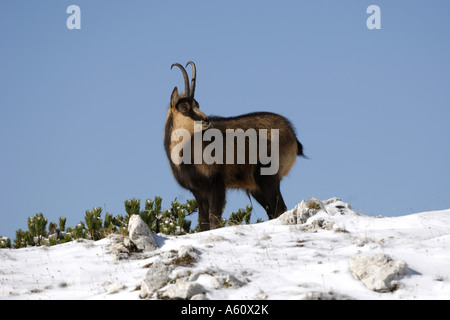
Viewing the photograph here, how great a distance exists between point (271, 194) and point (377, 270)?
562 centimetres

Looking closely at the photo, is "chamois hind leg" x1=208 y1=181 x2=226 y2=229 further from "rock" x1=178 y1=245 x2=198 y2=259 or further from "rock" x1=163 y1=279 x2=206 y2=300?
"rock" x1=163 y1=279 x2=206 y2=300

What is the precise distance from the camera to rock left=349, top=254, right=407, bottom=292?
20.4ft

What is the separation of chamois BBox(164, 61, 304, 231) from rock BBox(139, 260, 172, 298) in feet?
14.7

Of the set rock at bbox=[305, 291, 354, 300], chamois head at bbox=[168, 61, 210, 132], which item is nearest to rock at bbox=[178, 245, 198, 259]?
rock at bbox=[305, 291, 354, 300]

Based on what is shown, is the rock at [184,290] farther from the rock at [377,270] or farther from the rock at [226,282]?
the rock at [377,270]

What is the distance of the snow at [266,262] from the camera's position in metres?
6.26

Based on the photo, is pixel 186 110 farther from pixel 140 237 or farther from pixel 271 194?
pixel 140 237

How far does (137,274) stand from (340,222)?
342 centimetres

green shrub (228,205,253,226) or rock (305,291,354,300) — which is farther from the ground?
rock (305,291,354,300)

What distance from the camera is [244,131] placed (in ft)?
40.0

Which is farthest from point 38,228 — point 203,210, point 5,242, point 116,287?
point 116,287

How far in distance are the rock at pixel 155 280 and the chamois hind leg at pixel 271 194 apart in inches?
216

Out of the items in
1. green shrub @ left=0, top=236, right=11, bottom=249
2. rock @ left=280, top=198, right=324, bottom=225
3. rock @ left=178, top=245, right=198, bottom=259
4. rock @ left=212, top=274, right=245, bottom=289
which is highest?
rock @ left=280, top=198, right=324, bottom=225

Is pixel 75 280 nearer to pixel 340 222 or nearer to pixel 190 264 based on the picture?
pixel 190 264
